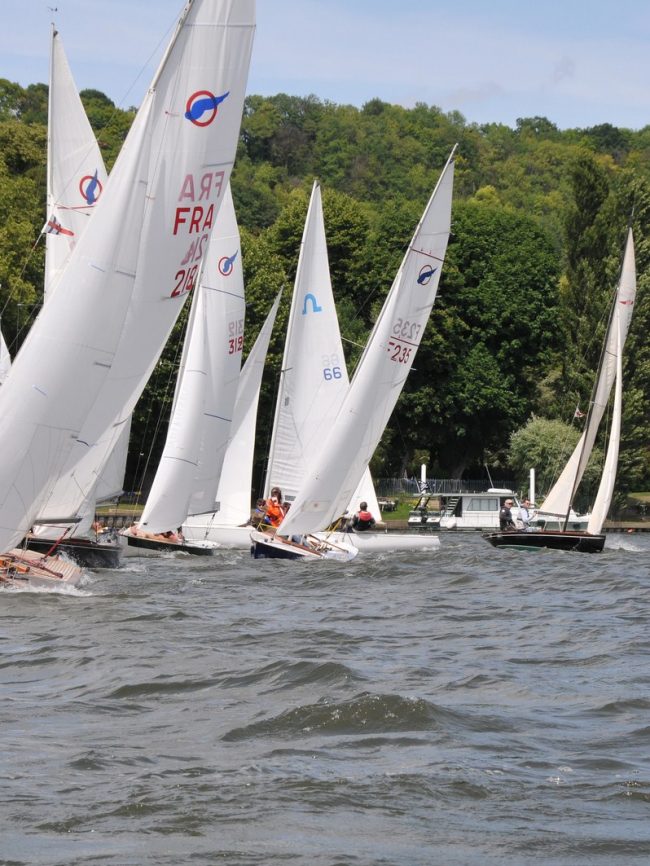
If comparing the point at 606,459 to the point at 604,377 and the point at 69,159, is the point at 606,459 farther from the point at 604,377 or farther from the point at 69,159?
the point at 69,159

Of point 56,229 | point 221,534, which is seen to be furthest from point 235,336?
point 56,229

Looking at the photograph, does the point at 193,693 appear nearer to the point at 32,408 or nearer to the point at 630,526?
the point at 32,408

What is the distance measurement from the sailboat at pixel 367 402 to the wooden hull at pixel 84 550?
5154 mm

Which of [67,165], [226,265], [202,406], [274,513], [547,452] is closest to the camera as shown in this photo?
[67,165]

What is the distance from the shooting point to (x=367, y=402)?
103ft

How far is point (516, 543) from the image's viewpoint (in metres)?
34.8

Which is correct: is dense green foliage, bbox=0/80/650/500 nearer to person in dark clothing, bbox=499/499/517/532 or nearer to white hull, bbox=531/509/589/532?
white hull, bbox=531/509/589/532

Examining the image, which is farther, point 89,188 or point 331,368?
point 331,368

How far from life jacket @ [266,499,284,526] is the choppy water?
1205cm

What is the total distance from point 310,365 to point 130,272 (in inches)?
653

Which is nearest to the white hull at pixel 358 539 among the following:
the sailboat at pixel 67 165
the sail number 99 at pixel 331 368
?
the sail number 99 at pixel 331 368

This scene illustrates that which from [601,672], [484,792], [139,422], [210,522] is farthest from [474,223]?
[484,792]

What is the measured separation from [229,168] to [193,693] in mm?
11414

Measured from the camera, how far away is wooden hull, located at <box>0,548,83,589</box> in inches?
784
